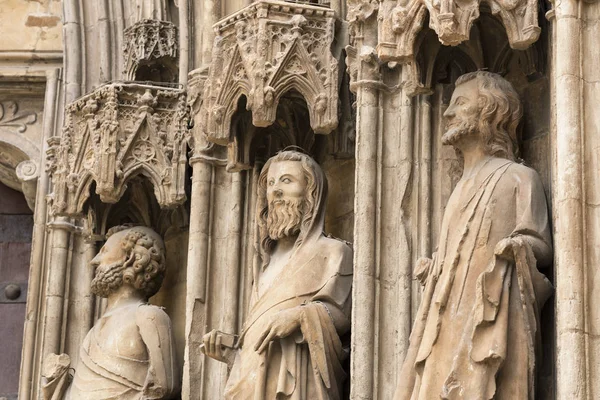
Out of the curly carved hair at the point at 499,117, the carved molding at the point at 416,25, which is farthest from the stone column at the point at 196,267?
the curly carved hair at the point at 499,117

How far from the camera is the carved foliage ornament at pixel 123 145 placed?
422 inches

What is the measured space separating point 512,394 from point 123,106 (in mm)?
3630

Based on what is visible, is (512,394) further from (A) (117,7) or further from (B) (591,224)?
(A) (117,7)

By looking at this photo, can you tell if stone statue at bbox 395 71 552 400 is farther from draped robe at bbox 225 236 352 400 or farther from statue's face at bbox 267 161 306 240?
statue's face at bbox 267 161 306 240

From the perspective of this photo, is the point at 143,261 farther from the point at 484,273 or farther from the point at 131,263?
the point at 484,273

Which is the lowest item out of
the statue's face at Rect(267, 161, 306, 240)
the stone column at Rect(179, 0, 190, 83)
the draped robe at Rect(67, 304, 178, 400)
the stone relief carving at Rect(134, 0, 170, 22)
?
the draped robe at Rect(67, 304, 178, 400)

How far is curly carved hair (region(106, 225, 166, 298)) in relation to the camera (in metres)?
10.7

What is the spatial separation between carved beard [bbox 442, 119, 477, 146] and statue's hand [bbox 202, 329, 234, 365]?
1.63 meters

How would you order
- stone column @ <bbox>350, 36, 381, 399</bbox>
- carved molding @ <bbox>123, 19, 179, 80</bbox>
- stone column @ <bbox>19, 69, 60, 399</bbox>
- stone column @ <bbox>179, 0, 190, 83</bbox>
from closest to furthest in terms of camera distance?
1. stone column @ <bbox>350, 36, 381, 399</bbox>
2. stone column @ <bbox>179, 0, 190, 83</bbox>
3. carved molding @ <bbox>123, 19, 179, 80</bbox>
4. stone column @ <bbox>19, 69, 60, 399</bbox>

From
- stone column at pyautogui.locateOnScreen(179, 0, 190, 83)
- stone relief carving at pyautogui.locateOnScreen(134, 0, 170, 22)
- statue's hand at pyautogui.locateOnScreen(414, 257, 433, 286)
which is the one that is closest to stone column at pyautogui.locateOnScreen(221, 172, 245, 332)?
stone column at pyautogui.locateOnScreen(179, 0, 190, 83)

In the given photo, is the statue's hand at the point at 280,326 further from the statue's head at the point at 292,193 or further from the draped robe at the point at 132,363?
the draped robe at the point at 132,363

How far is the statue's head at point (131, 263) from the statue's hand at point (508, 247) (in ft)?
10.1

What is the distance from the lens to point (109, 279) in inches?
420

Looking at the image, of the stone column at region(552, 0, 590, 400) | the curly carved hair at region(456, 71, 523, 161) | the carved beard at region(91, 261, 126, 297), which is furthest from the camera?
the carved beard at region(91, 261, 126, 297)
